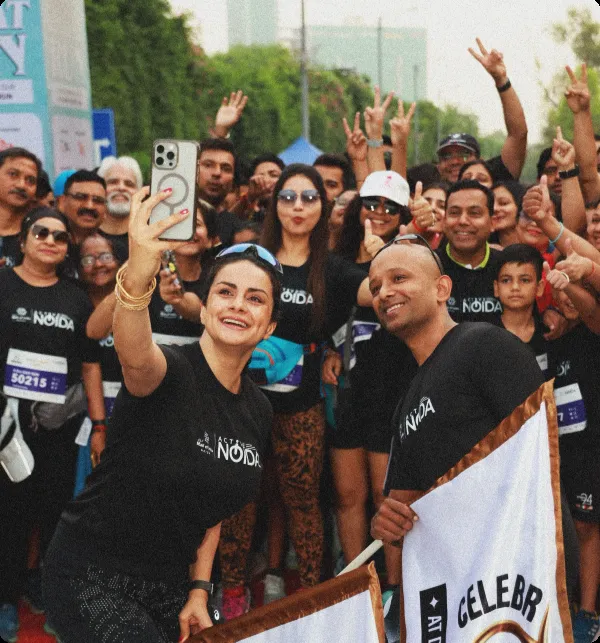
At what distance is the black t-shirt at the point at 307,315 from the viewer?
4.62m

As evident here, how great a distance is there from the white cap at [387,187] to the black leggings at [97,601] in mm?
2939

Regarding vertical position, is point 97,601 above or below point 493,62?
below

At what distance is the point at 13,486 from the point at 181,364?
8.05ft

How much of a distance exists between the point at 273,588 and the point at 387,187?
2268 millimetres

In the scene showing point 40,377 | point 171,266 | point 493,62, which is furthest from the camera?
point 493,62

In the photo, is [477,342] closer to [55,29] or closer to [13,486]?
[13,486]

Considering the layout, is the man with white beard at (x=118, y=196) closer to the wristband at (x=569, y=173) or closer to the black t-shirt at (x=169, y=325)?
the black t-shirt at (x=169, y=325)

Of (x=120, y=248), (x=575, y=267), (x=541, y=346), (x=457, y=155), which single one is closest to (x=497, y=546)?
(x=575, y=267)

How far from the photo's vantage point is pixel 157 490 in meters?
2.67

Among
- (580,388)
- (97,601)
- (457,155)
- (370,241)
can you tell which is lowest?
(97,601)

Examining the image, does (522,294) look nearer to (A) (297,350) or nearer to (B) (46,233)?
(A) (297,350)

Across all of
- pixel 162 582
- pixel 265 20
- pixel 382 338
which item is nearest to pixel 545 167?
pixel 382 338

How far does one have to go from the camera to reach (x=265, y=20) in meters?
180

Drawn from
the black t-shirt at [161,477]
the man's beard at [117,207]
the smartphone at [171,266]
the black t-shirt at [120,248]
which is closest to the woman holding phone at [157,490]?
the black t-shirt at [161,477]
